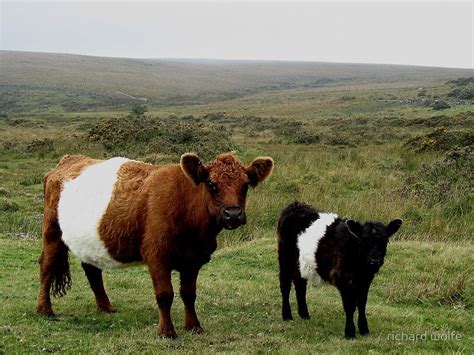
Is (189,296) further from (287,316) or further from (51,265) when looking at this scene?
(51,265)

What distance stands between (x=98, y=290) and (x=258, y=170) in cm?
323

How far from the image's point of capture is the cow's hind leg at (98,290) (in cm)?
800

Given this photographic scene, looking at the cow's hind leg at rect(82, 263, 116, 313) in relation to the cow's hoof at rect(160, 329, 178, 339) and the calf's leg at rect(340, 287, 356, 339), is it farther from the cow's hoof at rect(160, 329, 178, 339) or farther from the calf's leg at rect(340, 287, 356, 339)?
the calf's leg at rect(340, 287, 356, 339)

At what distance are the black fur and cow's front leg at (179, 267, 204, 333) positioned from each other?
153 centimetres

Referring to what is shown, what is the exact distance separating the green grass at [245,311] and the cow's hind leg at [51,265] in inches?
9.5

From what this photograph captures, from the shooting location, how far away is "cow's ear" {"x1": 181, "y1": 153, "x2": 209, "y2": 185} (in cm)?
628

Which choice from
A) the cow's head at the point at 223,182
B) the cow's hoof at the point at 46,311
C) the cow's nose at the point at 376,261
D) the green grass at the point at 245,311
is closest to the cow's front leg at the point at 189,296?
the green grass at the point at 245,311

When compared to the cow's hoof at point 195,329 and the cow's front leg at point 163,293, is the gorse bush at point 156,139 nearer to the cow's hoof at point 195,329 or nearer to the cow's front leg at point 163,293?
the cow's hoof at point 195,329

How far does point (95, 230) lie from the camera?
6988 mm

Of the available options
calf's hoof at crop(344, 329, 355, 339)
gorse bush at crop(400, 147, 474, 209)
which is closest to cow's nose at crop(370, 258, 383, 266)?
calf's hoof at crop(344, 329, 355, 339)

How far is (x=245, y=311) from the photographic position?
828 centimetres

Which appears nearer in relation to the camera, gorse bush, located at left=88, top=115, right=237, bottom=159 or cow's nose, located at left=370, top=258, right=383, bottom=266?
cow's nose, located at left=370, top=258, right=383, bottom=266

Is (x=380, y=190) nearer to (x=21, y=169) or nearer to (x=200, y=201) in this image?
(x=200, y=201)

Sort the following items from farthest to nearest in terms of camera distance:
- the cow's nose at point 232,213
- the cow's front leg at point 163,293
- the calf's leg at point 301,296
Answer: the calf's leg at point 301,296, the cow's front leg at point 163,293, the cow's nose at point 232,213
